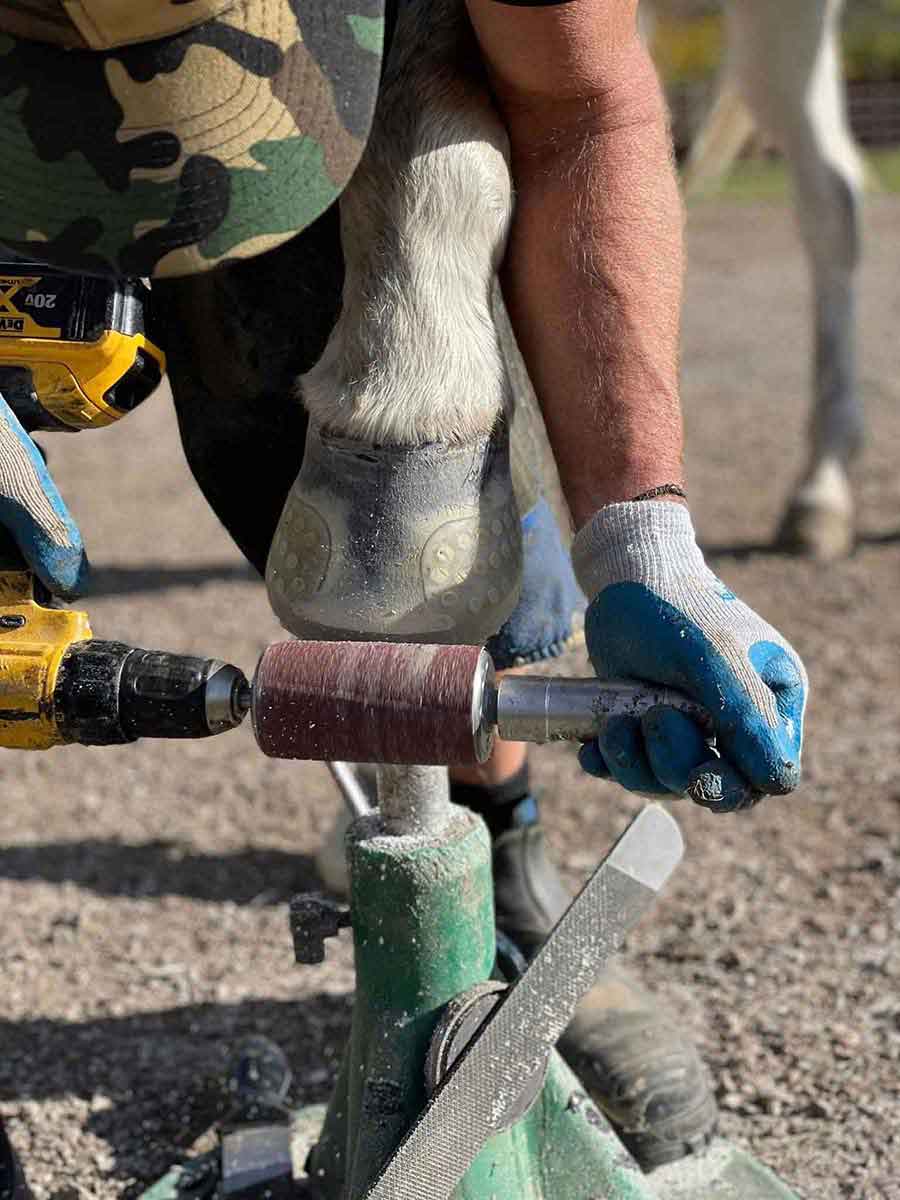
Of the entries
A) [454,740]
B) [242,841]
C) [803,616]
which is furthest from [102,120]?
[803,616]

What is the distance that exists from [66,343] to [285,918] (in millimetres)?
1031

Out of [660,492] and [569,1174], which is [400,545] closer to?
[660,492]

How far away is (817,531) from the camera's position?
336cm

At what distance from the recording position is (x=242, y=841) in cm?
A: 228

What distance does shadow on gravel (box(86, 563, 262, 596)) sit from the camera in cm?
336

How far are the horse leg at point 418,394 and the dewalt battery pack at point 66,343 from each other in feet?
0.50

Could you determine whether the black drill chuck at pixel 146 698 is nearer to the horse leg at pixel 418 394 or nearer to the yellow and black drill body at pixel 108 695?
the yellow and black drill body at pixel 108 695

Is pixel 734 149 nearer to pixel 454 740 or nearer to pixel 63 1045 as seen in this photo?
pixel 63 1045

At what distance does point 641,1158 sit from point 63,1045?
0.64 m

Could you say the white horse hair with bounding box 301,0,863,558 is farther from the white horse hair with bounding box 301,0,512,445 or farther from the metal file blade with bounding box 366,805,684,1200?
the metal file blade with bounding box 366,805,684,1200

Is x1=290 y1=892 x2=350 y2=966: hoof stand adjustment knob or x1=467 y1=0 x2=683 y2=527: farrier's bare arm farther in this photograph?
x1=290 y1=892 x2=350 y2=966: hoof stand adjustment knob

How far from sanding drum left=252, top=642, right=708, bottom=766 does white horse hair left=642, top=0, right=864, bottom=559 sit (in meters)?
2.41

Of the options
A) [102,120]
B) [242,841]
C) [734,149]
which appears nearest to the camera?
[102,120]

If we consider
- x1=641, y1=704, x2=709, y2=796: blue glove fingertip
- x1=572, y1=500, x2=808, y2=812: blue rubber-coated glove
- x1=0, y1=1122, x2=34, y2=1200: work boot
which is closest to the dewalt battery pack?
x1=572, y1=500, x2=808, y2=812: blue rubber-coated glove
